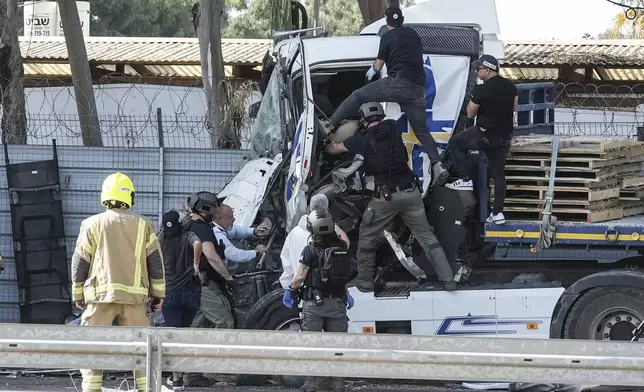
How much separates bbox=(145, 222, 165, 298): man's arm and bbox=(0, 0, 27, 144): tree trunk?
6.99m

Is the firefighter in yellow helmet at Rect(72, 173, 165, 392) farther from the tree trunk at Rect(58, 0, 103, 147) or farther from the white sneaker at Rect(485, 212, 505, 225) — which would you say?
the tree trunk at Rect(58, 0, 103, 147)

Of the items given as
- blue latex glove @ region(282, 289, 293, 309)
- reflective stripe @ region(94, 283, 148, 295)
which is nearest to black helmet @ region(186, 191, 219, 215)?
→ blue latex glove @ region(282, 289, 293, 309)

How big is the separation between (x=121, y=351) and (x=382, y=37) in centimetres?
487

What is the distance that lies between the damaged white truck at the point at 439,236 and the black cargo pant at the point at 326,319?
1.96ft

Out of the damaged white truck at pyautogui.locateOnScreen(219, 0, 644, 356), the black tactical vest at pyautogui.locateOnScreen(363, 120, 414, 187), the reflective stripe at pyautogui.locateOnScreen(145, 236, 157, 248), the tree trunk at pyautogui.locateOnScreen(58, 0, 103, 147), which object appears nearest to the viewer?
the reflective stripe at pyautogui.locateOnScreen(145, 236, 157, 248)

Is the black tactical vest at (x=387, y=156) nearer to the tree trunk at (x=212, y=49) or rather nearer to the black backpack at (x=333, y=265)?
the black backpack at (x=333, y=265)

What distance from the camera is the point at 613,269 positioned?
35.3 feet

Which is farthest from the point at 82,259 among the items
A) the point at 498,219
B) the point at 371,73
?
the point at 498,219

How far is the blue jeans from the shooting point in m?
11.2

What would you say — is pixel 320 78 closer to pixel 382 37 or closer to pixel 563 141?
pixel 382 37

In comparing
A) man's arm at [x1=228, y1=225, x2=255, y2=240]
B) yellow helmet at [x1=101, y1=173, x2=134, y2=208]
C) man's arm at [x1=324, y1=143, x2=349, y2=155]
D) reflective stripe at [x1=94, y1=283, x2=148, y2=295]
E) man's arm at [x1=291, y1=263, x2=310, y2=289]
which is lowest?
man's arm at [x1=291, y1=263, x2=310, y2=289]

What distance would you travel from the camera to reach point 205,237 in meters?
11.1

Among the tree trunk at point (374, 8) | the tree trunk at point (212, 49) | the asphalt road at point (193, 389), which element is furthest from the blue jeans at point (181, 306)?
the tree trunk at point (374, 8)

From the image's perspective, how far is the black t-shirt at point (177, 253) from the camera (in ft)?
36.8
